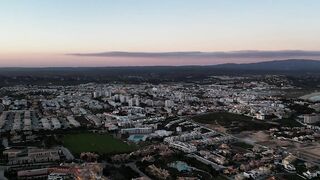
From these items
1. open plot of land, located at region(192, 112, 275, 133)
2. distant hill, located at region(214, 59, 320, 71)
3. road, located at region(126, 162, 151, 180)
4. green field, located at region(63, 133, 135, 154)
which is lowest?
distant hill, located at region(214, 59, 320, 71)

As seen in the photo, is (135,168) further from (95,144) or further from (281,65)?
(281,65)

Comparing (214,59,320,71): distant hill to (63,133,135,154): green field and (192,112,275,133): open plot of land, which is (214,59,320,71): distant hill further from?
(63,133,135,154): green field

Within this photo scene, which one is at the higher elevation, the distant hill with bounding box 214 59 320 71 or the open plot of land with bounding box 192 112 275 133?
the open plot of land with bounding box 192 112 275 133

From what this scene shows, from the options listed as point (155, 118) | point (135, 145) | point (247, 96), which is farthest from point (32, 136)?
point (247, 96)

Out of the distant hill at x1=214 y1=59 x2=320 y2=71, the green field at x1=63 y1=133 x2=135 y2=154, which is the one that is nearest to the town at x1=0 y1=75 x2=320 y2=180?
the green field at x1=63 y1=133 x2=135 y2=154

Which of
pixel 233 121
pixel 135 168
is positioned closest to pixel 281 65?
pixel 233 121

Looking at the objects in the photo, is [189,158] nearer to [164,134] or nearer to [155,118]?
[164,134]

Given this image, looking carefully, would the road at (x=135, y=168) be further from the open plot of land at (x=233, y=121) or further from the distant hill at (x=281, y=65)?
the distant hill at (x=281, y=65)
